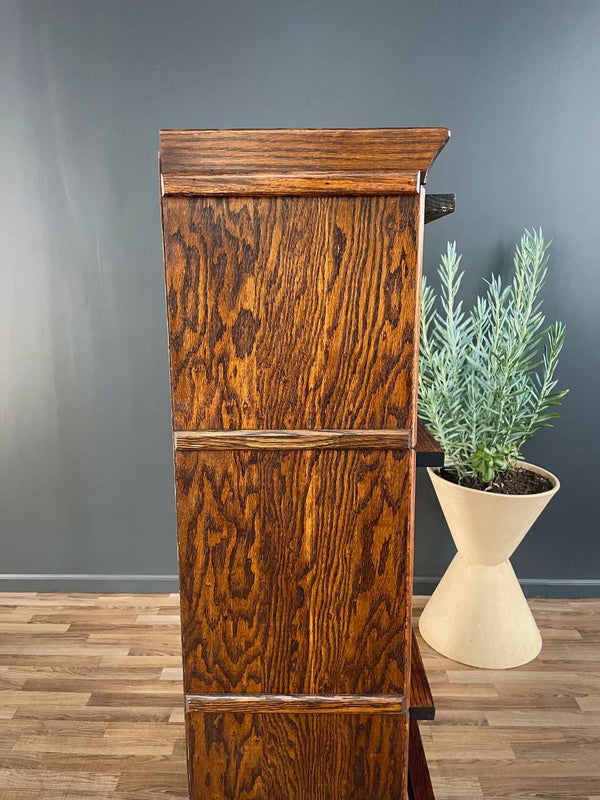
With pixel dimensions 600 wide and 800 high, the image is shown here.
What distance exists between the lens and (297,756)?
990mm

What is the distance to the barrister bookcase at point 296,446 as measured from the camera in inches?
32.3

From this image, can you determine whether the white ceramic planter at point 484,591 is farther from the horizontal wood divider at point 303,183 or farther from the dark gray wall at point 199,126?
the horizontal wood divider at point 303,183

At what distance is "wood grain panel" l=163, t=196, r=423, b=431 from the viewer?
833 mm

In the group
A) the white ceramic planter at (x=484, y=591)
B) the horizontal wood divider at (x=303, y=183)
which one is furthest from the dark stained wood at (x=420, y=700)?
the horizontal wood divider at (x=303, y=183)

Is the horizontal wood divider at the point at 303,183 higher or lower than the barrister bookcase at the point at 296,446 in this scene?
higher

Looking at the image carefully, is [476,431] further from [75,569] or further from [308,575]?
[75,569]

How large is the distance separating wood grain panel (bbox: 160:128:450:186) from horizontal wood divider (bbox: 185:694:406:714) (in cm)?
71

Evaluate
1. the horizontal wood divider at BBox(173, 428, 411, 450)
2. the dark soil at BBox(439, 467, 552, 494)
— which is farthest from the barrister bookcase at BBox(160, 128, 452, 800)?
the dark soil at BBox(439, 467, 552, 494)

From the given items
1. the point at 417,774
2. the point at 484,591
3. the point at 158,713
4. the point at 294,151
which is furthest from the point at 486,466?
the point at 294,151

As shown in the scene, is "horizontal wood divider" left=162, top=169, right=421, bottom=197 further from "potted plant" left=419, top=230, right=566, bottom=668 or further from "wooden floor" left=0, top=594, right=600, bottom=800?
A: "wooden floor" left=0, top=594, right=600, bottom=800

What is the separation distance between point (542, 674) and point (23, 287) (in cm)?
185

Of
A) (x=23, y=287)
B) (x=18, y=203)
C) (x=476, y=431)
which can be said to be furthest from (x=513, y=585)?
(x=18, y=203)

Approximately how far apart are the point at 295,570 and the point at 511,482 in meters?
1.05

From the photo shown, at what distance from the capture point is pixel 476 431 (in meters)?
1.71
